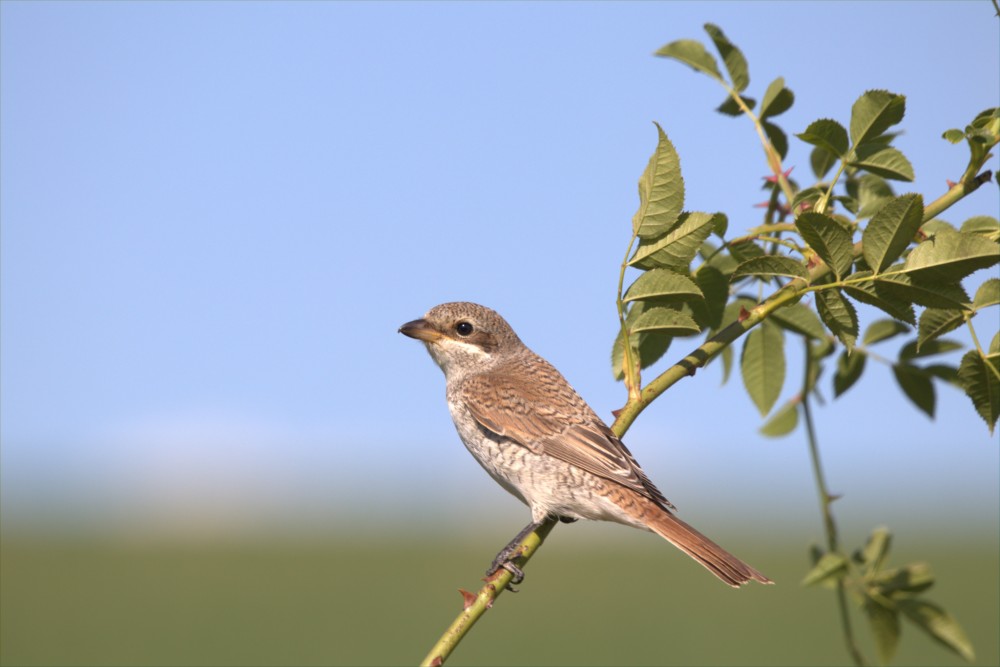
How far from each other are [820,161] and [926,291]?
47.3 inches

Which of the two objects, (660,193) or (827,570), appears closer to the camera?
(660,193)

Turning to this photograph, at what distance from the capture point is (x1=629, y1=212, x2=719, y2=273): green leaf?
250cm

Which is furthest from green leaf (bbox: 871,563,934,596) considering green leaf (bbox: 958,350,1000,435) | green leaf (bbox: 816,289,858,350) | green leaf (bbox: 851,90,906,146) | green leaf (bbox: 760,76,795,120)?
green leaf (bbox: 760,76,795,120)

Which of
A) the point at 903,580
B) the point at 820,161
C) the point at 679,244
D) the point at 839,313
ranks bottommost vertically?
the point at 903,580

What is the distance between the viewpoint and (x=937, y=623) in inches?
110

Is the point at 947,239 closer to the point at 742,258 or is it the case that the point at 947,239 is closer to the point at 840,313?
the point at 840,313

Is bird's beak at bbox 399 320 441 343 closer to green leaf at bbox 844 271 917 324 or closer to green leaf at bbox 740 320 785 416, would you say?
green leaf at bbox 740 320 785 416

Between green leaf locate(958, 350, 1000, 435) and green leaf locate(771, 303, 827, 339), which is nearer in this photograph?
green leaf locate(958, 350, 1000, 435)

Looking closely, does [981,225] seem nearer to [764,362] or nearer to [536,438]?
[764,362]

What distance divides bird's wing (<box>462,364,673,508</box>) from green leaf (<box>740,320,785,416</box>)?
699mm

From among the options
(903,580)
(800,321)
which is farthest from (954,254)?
(903,580)

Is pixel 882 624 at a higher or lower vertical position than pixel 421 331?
lower

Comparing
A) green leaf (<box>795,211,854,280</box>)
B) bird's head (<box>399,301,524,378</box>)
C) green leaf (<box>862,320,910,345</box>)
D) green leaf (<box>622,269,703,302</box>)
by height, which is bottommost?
green leaf (<box>795,211,854,280</box>)

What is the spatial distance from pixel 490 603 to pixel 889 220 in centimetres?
124
